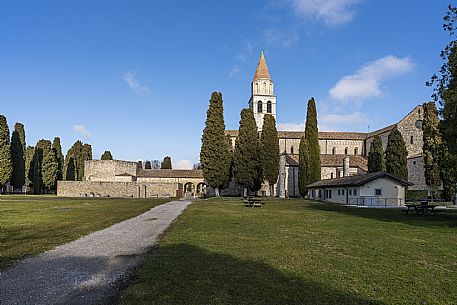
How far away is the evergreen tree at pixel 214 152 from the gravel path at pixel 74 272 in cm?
3543

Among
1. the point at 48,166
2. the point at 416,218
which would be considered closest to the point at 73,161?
the point at 48,166

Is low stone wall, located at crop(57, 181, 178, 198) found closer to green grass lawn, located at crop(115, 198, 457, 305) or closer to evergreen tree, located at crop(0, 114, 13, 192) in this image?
evergreen tree, located at crop(0, 114, 13, 192)

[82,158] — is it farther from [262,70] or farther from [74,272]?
[74,272]

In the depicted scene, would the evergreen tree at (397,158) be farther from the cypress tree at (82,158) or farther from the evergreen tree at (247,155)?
the cypress tree at (82,158)

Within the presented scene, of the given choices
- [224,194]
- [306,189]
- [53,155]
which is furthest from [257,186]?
[53,155]

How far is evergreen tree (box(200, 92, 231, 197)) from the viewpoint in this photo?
47.5 metres

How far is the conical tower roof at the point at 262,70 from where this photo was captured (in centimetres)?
7119

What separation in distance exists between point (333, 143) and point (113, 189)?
4179cm

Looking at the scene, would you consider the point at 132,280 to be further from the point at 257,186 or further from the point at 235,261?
the point at 257,186

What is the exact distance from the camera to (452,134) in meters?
18.4

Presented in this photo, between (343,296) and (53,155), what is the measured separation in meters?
70.0

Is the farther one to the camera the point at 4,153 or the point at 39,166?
the point at 39,166

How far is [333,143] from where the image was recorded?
68812 millimetres

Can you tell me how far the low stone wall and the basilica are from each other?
12.8m
